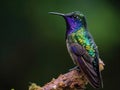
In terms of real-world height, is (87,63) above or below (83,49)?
below

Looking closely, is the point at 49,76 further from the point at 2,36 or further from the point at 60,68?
the point at 2,36

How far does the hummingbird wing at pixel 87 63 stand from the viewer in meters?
5.60

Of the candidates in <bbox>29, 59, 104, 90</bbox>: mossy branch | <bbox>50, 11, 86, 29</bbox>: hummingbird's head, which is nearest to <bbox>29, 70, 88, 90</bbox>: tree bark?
<bbox>29, 59, 104, 90</bbox>: mossy branch

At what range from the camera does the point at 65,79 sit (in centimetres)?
564

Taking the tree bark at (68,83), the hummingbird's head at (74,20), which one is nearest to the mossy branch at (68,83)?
the tree bark at (68,83)

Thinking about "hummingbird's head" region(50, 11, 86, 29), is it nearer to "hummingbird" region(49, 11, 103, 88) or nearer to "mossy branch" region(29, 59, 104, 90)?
"hummingbird" region(49, 11, 103, 88)

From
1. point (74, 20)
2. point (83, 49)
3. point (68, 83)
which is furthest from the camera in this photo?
point (74, 20)

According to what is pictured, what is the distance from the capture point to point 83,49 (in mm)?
5812

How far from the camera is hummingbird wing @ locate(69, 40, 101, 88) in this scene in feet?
18.4

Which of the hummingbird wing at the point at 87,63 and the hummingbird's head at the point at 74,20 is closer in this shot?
the hummingbird wing at the point at 87,63

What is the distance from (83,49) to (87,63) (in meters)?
0.17

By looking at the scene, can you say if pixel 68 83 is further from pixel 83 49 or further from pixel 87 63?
pixel 83 49

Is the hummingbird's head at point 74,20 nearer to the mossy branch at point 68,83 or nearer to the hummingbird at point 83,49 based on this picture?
the hummingbird at point 83,49

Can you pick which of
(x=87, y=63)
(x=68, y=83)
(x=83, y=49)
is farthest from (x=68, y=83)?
(x=83, y=49)
